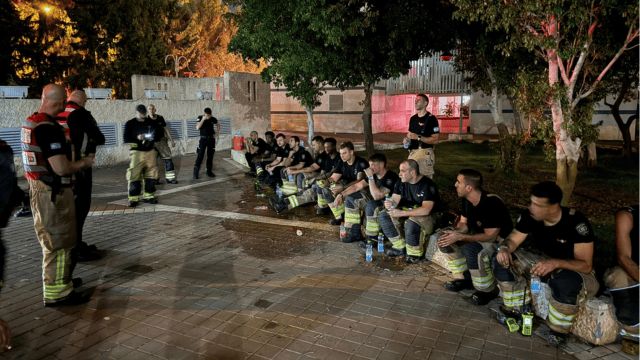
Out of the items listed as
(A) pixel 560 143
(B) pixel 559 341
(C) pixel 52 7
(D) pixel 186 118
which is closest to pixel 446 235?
(B) pixel 559 341

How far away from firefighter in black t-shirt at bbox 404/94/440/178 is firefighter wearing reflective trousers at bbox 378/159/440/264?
1836 mm

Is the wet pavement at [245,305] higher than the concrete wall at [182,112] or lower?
lower

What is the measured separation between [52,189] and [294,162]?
6.23 m

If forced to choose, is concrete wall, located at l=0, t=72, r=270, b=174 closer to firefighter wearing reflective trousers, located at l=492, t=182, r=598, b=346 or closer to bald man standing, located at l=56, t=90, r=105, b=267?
bald man standing, located at l=56, t=90, r=105, b=267

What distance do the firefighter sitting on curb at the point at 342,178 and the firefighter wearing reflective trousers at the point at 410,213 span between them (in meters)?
1.44

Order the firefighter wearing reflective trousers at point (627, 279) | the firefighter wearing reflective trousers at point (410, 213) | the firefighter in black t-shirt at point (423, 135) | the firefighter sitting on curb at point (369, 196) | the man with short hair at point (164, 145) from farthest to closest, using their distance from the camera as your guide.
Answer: the man with short hair at point (164, 145)
the firefighter in black t-shirt at point (423, 135)
the firefighter sitting on curb at point (369, 196)
the firefighter wearing reflective trousers at point (410, 213)
the firefighter wearing reflective trousers at point (627, 279)

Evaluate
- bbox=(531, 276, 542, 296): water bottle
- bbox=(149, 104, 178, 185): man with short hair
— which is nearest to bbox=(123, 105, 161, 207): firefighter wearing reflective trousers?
bbox=(149, 104, 178, 185): man with short hair

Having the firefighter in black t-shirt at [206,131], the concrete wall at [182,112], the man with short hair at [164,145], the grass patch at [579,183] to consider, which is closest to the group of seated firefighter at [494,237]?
the grass patch at [579,183]

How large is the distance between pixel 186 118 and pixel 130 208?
906cm

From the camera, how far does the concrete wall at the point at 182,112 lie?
1320 centimetres

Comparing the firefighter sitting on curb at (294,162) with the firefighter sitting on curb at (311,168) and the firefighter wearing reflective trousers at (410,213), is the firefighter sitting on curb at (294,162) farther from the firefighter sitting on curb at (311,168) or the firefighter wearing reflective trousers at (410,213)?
the firefighter wearing reflective trousers at (410,213)

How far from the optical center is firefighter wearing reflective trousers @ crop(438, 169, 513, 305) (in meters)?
4.97

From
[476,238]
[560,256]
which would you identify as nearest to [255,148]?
[476,238]

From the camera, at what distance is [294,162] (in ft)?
34.8
